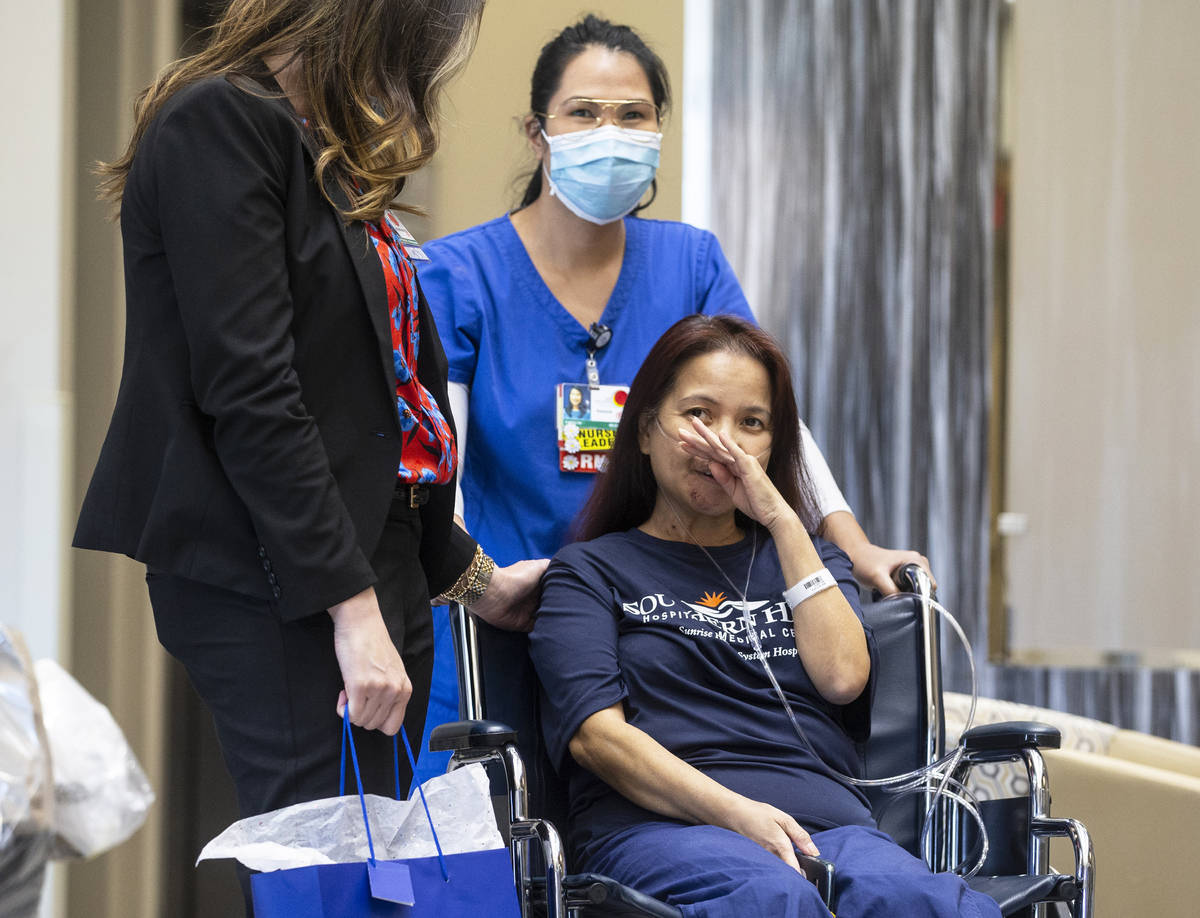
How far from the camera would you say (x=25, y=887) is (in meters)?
0.70

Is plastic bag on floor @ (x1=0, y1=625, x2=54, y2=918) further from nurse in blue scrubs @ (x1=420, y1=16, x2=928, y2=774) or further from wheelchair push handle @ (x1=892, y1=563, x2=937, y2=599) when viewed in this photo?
wheelchair push handle @ (x1=892, y1=563, x2=937, y2=599)

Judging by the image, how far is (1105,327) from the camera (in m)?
4.35

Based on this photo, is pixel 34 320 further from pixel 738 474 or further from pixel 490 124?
pixel 738 474

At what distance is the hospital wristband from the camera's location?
1.94 metres

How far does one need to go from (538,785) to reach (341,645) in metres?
0.82

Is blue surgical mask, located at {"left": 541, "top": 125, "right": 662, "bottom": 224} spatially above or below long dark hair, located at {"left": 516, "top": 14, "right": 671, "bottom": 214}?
below

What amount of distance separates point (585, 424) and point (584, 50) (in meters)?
0.69

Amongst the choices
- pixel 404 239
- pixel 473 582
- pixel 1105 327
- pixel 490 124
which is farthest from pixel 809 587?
pixel 1105 327

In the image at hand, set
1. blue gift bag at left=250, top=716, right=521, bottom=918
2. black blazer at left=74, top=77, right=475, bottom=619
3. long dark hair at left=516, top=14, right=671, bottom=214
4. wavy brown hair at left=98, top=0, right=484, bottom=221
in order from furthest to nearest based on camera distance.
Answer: long dark hair at left=516, top=14, right=671, bottom=214, wavy brown hair at left=98, top=0, right=484, bottom=221, black blazer at left=74, top=77, right=475, bottom=619, blue gift bag at left=250, top=716, right=521, bottom=918

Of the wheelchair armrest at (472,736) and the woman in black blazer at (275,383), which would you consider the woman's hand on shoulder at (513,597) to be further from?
the woman in black blazer at (275,383)

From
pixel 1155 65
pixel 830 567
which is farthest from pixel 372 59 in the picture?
pixel 1155 65

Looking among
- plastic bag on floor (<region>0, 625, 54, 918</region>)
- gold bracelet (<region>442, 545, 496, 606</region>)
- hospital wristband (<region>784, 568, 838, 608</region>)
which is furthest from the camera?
hospital wristband (<region>784, 568, 838, 608</region>)

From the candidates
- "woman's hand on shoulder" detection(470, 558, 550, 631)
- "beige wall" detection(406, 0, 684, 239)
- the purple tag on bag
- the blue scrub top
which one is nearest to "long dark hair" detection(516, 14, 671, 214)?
the blue scrub top

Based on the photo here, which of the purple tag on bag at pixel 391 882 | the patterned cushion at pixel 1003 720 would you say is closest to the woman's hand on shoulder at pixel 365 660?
the purple tag on bag at pixel 391 882
